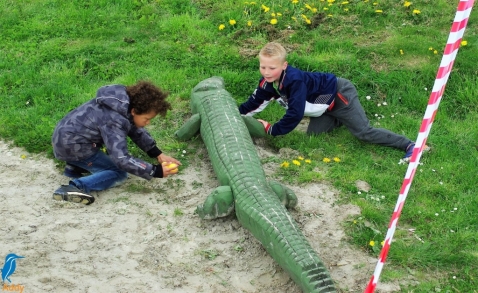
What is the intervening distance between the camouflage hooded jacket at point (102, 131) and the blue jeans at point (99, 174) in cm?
10

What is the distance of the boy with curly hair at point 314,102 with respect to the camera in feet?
18.2

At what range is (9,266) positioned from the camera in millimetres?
3861

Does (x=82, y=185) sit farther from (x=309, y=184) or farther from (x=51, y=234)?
(x=309, y=184)

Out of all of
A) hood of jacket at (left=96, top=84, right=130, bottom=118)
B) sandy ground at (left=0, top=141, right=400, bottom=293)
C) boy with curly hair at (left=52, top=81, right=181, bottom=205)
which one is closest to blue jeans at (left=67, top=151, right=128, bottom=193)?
boy with curly hair at (left=52, top=81, right=181, bottom=205)

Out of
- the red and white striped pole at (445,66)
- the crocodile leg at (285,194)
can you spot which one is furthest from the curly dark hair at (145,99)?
the red and white striped pole at (445,66)

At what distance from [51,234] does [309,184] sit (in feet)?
7.51

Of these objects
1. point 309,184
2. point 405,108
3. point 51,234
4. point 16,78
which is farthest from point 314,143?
point 16,78

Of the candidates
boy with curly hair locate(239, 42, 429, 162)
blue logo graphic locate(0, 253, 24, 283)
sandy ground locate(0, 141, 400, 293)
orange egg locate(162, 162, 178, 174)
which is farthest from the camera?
boy with curly hair locate(239, 42, 429, 162)

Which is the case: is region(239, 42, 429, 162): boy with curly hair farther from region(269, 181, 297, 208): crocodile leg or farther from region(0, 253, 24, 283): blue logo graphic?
region(0, 253, 24, 283): blue logo graphic

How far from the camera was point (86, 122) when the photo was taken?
4.76 meters

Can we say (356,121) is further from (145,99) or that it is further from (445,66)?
(445,66)

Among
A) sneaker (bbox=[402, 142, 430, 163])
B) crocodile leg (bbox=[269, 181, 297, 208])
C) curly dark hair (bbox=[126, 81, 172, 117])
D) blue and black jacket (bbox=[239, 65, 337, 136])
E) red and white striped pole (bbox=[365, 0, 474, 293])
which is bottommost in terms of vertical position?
sneaker (bbox=[402, 142, 430, 163])

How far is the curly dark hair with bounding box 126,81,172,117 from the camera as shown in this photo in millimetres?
4629

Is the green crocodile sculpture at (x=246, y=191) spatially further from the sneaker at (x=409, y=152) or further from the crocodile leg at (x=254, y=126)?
the sneaker at (x=409, y=152)
